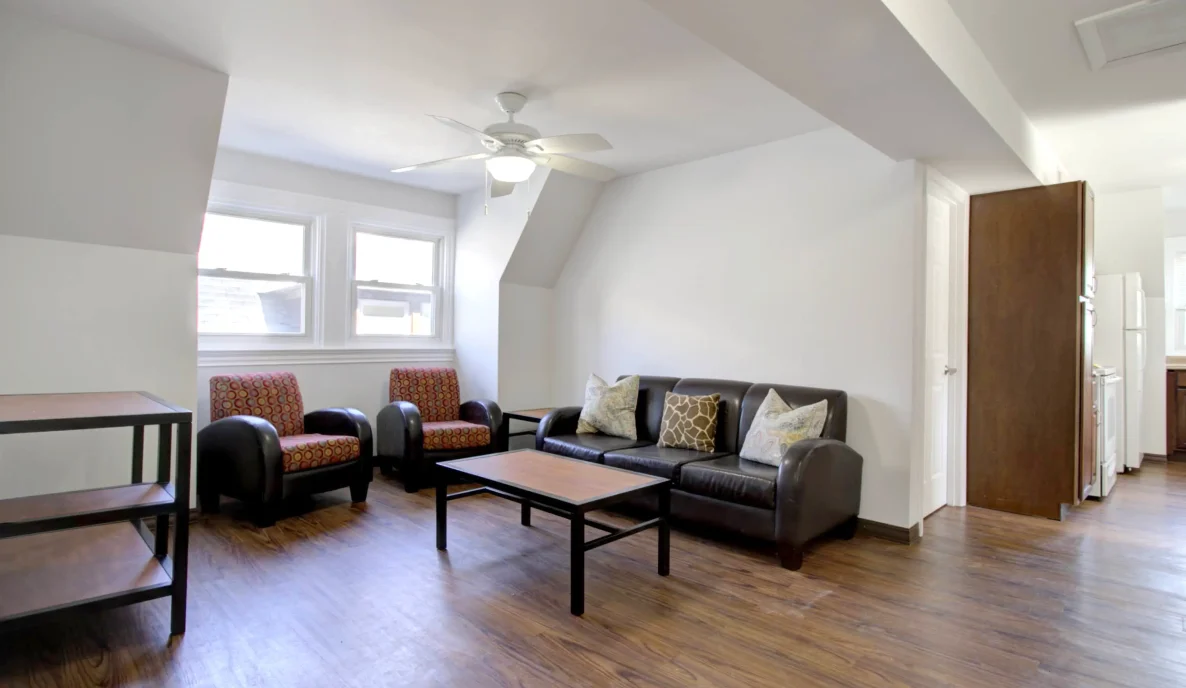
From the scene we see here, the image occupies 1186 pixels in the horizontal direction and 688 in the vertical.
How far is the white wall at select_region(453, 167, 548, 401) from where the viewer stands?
203 inches

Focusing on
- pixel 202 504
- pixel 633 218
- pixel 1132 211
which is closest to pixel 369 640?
pixel 202 504

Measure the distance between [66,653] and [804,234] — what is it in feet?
13.5

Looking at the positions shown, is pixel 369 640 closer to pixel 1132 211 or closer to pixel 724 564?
pixel 724 564

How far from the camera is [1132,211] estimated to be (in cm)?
545

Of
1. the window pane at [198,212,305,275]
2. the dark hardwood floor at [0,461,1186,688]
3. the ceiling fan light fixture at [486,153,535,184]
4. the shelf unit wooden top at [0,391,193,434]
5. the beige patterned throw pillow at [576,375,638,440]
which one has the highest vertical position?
the ceiling fan light fixture at [486,153,535,184]

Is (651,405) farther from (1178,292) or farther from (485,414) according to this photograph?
(1178,292)

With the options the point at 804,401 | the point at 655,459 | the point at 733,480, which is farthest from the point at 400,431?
the point at 804,401

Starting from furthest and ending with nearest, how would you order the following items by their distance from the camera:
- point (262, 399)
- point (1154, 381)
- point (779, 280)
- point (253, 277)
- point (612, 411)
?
point (1154, 381)
point (253, 277)
point (612, 411)
point (262, 399)
point (779, 280)

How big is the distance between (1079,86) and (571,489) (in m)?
3.26

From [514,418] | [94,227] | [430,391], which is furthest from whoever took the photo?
[514,418]

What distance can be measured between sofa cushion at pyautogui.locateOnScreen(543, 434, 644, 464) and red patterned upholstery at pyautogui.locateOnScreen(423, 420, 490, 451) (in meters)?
0.67

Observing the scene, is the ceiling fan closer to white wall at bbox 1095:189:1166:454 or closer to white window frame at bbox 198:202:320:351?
white window frame at bbox 198:202:320:351

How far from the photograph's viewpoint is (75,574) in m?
2.32

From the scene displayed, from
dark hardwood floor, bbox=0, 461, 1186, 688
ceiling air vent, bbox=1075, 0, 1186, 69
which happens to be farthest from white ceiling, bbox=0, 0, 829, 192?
dark hardwood floor, bbox=0, 461, 1186, 688
